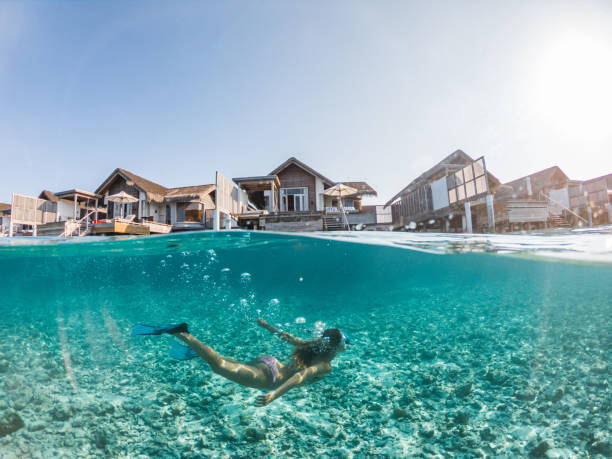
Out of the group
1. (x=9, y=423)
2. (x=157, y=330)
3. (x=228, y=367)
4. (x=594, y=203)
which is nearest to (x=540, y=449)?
(x=228, y=367)

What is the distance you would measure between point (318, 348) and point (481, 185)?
13.4 metres

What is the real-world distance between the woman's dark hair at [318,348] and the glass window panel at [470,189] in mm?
13249

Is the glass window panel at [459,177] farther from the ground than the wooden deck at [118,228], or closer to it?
farther from the ground

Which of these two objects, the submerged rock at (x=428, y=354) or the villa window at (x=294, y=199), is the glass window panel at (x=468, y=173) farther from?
the villa window at (x=294, y=199)

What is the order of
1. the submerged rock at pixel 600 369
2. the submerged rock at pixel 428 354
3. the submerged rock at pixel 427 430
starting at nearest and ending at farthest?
the submerged rock at pixel 427 430, the submerged rock at pixel 600 369, the submerged rock at pixel 428 354

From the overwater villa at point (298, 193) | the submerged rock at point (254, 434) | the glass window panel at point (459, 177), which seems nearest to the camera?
the submerged rock at point (254, 434)

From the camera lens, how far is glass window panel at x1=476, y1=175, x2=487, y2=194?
1451 cm

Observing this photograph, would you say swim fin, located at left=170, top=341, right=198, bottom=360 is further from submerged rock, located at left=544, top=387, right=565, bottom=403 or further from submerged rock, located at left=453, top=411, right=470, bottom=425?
submerged rock, located at left=544, top=387, right=565, bottom=403

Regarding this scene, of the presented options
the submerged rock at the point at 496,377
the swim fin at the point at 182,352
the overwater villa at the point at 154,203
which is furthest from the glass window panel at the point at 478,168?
the overwater villa at the point at 154,203

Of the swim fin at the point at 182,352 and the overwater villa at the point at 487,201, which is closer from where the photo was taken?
the swim fin at the point at 182,352

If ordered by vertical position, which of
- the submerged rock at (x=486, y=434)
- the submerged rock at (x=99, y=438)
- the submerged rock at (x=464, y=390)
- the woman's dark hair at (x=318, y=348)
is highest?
the woman's dark hair at (x=318, y=348)

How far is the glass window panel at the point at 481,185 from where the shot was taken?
14.5 meters

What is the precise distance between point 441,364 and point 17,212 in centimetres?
2636

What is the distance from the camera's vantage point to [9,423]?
483 cm
